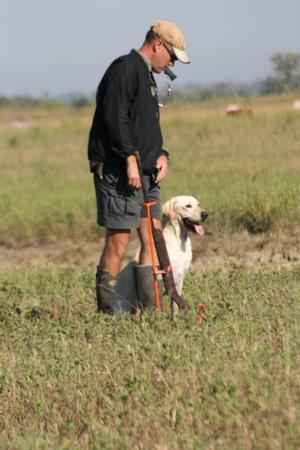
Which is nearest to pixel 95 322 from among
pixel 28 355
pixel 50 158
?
pixel 28 355

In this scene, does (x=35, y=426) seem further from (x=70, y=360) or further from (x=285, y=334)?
(x=285, y=334)

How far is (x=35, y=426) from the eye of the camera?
4.93 metres

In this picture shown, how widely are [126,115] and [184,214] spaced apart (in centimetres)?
118

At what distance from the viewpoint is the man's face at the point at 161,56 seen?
23.3ft

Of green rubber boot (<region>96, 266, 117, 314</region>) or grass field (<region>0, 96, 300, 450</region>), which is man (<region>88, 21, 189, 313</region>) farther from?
grass field (<region>0, 96, 300, 450</region>)

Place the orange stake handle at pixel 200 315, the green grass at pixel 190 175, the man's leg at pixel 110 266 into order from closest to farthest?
the orange stake handle at pixel 200 315, the man's leg at pixel 110 266, the green grass at pixel 190 175

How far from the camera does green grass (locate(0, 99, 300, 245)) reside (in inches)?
453

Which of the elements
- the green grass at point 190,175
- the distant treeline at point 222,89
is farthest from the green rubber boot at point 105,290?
the distant treeline at point 222,89

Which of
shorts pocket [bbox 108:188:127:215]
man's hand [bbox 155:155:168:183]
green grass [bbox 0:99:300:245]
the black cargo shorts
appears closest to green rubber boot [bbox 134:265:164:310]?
the black cargo shorts

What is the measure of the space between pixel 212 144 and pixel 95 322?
12194 mm

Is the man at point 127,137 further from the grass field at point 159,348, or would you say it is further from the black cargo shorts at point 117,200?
the grass field at point 159,348

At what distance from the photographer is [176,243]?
782 cm

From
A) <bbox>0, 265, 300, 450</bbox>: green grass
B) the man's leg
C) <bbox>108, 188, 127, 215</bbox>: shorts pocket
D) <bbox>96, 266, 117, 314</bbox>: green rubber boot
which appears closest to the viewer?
<bbox>0, 265, 300, 450</bbox>: green grass

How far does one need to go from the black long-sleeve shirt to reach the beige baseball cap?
211 millimetres
